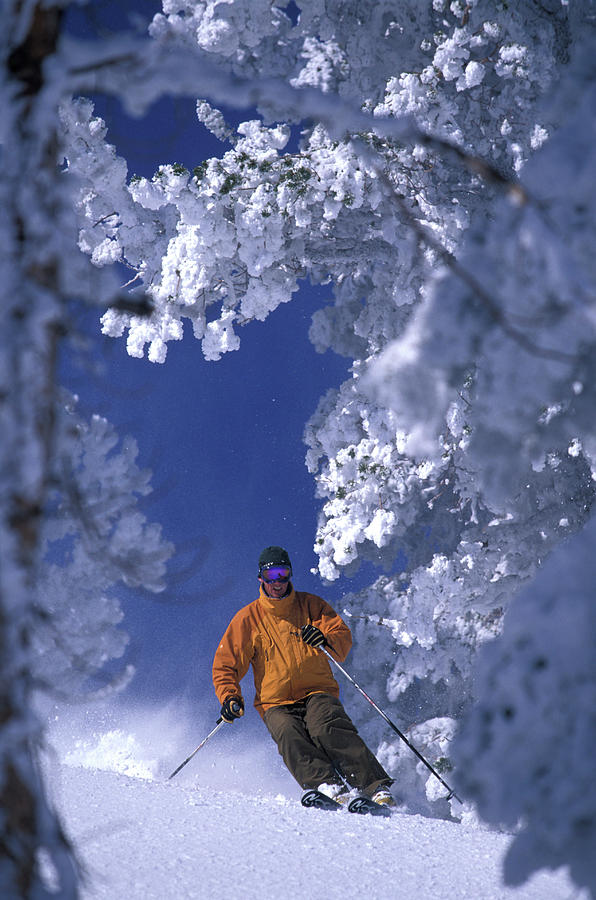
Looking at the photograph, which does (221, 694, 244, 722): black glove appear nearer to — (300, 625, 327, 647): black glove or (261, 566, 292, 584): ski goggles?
(300, 625, 327, 647): black glove

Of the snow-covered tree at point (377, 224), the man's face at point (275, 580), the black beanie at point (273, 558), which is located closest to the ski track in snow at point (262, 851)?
the man's face at point (275, 580)

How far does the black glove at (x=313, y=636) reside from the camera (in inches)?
201

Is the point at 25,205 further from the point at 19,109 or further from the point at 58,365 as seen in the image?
the point at 58,365

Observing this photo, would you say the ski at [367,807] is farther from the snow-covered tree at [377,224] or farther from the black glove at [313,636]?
the snow-covered tree at [377,224]

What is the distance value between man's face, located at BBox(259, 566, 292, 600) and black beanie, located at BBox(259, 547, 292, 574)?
1.5 inches

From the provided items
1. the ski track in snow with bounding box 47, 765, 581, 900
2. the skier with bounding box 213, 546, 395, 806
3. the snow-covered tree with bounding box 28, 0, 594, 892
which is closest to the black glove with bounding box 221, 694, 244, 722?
the skier with bounding box 213, 546, 395, 806

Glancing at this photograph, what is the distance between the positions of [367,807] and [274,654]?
4.81 feet

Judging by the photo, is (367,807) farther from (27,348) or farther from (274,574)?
(27,348)

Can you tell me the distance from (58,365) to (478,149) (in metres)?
5.80

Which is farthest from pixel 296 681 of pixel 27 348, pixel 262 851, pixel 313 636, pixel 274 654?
pixel 27 348

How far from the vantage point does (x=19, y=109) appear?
142 centimetres

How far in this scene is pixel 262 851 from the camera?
122 inches

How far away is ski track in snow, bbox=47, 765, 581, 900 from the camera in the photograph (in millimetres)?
2729

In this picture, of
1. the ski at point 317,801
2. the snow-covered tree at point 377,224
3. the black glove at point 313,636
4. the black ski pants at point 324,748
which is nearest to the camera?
the ski at point 317,801
